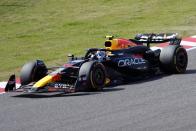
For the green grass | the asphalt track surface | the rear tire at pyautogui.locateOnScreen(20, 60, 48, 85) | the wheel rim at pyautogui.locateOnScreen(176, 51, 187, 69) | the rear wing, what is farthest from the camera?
the green grass

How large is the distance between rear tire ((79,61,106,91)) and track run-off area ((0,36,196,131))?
14 centimetres

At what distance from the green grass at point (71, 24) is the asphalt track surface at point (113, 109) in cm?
382

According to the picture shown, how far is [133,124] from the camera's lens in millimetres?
8797

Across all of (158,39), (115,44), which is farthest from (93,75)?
(158,39)

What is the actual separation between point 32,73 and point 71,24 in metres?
12.6

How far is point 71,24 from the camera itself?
24.7 metres

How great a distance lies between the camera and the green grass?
1886 cm

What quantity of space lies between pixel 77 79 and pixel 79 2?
1967 cm

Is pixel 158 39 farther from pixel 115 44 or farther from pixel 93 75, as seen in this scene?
pixel 93 75

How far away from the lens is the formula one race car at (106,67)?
37.8 ft

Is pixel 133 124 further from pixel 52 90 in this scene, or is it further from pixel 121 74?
pixel 121 74

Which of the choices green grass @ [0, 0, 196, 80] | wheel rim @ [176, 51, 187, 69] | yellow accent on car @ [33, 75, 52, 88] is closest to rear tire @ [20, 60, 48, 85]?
yellow accent on car @ [33, 75, 52, 88]

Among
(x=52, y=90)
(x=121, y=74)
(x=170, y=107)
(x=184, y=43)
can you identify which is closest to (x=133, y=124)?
(x=170, y=107)

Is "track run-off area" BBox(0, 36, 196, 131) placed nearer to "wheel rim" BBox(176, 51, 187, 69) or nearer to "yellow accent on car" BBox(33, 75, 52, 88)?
"yellow accent on car" BBox(33, 75, 52, 88)
